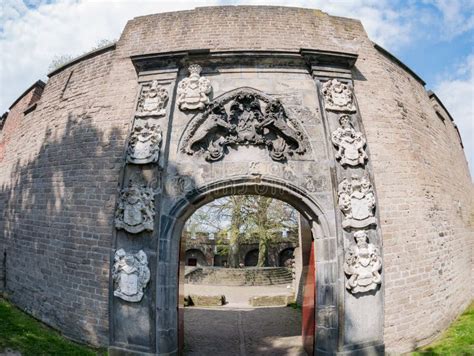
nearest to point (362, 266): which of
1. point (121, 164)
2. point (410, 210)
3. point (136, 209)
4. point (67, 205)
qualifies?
point (410, 210)

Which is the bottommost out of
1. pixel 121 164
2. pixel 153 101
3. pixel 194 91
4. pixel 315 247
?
pixel 315 247

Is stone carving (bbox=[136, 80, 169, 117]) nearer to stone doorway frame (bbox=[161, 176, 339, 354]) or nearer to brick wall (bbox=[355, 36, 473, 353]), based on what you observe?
stone doorway frame (bbox=[161, 176, 339, 354])

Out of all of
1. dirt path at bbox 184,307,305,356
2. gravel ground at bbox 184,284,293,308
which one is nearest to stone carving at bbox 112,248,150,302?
dirt path at bbox 184,307,305,356

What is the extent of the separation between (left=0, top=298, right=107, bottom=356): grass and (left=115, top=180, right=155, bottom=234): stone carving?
7.19 feet

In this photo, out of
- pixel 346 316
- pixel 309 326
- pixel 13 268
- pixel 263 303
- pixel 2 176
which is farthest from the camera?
pixel 263 303

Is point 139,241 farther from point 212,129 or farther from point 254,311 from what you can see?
point 254,311

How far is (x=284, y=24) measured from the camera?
21.4 ft

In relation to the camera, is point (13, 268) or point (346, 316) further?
point (13, 268)

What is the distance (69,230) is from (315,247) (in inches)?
179

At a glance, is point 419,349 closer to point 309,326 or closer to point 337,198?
point 309,326

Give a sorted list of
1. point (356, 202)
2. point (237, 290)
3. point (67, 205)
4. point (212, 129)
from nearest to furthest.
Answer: point (356, 202)
point (212, 129)
point (67, 205)
point (237, 290)

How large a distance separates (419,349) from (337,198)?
120 inches

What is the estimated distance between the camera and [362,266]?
17.1 feet

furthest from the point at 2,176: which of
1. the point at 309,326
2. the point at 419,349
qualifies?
A: the point at 419,349
